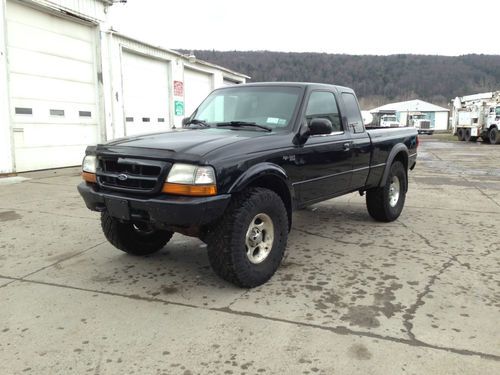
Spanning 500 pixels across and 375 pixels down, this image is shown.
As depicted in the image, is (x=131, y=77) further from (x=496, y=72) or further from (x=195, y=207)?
(x=496, y=72)

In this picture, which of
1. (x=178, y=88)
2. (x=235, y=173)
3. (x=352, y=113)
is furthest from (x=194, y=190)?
(x=178, y=88)

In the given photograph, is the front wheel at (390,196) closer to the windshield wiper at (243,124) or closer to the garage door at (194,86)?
the windshield wiper at (243,124)

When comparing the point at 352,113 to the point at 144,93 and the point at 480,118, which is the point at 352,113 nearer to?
the point at 144,93

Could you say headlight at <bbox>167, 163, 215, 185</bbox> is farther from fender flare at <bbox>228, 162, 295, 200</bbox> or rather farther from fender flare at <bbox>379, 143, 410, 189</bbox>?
fender flare at <bbox>379, 143, 410, 189</bbox>

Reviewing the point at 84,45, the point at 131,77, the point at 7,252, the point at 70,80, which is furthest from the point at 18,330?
the point at 131,77

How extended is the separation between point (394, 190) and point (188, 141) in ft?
12.3

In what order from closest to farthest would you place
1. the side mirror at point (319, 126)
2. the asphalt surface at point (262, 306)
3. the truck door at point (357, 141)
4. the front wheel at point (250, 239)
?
the asphalt surface at point (262, 306), the front wheel at point (250, 239), the side mirror at point (319, 126), the truck door at point (357, 141)

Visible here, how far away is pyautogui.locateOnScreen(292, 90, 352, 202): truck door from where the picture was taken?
432 cm

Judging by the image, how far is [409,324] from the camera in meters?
3.10

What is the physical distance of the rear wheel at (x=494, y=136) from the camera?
27.6 meters

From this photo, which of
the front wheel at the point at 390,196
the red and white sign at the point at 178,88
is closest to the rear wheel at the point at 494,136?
the red and white sign at the point at 178,88

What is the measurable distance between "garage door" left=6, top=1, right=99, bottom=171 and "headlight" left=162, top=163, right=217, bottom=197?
785cm

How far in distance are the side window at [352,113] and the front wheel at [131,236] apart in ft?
8.01

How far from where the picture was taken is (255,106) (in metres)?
4.58
